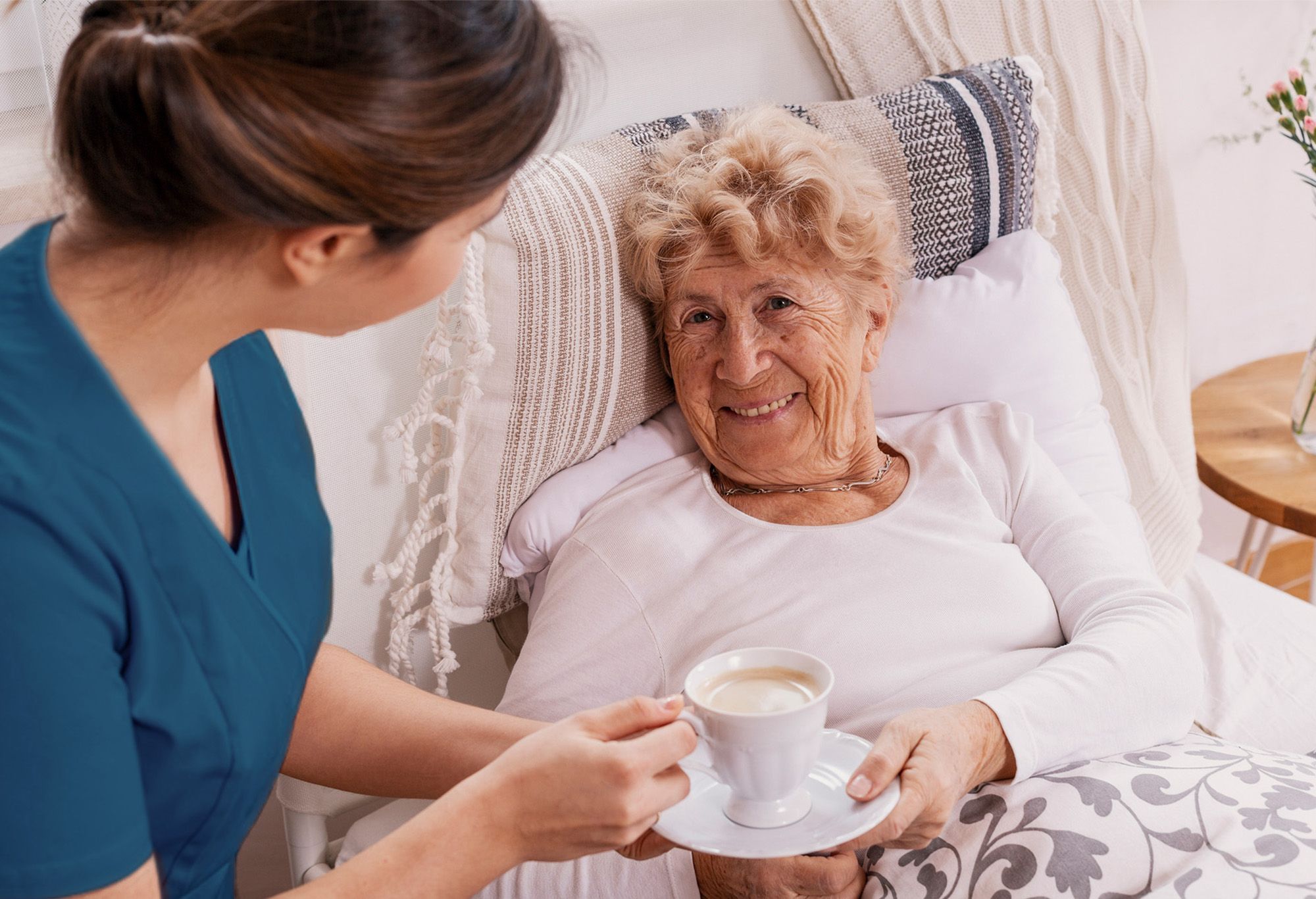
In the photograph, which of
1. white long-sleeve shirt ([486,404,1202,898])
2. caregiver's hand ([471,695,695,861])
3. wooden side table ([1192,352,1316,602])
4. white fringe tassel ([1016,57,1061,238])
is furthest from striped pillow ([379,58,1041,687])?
wooden side table ([1192,352,1316,602])

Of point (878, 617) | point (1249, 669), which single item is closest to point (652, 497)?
point (878, 617)

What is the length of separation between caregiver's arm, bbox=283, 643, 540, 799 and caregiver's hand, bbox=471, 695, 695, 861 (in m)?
0.24

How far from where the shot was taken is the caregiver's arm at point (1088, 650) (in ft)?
3.75

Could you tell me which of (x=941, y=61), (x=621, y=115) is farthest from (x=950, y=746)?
(x=941, y=61)

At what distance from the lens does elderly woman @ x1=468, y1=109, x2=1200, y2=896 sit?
122 centimetres

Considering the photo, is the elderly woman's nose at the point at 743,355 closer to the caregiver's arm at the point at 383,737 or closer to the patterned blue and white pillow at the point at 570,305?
the patterned blue and white pillow at the point at 570,305

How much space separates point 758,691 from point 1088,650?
0.51 m

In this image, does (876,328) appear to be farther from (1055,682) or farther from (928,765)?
(928,765)

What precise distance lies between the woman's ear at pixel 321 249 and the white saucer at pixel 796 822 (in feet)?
1.67

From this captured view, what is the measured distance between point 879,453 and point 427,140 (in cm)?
91

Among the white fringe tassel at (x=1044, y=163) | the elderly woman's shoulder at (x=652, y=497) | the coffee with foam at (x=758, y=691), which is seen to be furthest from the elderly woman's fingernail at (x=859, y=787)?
the white fringe tassel at (x=1044, y=163)

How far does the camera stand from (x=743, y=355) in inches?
52.1

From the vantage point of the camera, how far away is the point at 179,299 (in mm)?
747

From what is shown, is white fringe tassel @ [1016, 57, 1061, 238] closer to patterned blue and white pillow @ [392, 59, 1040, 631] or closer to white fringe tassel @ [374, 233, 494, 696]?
patterned blue and white pillow @ [392, 59, 1040, 631]
